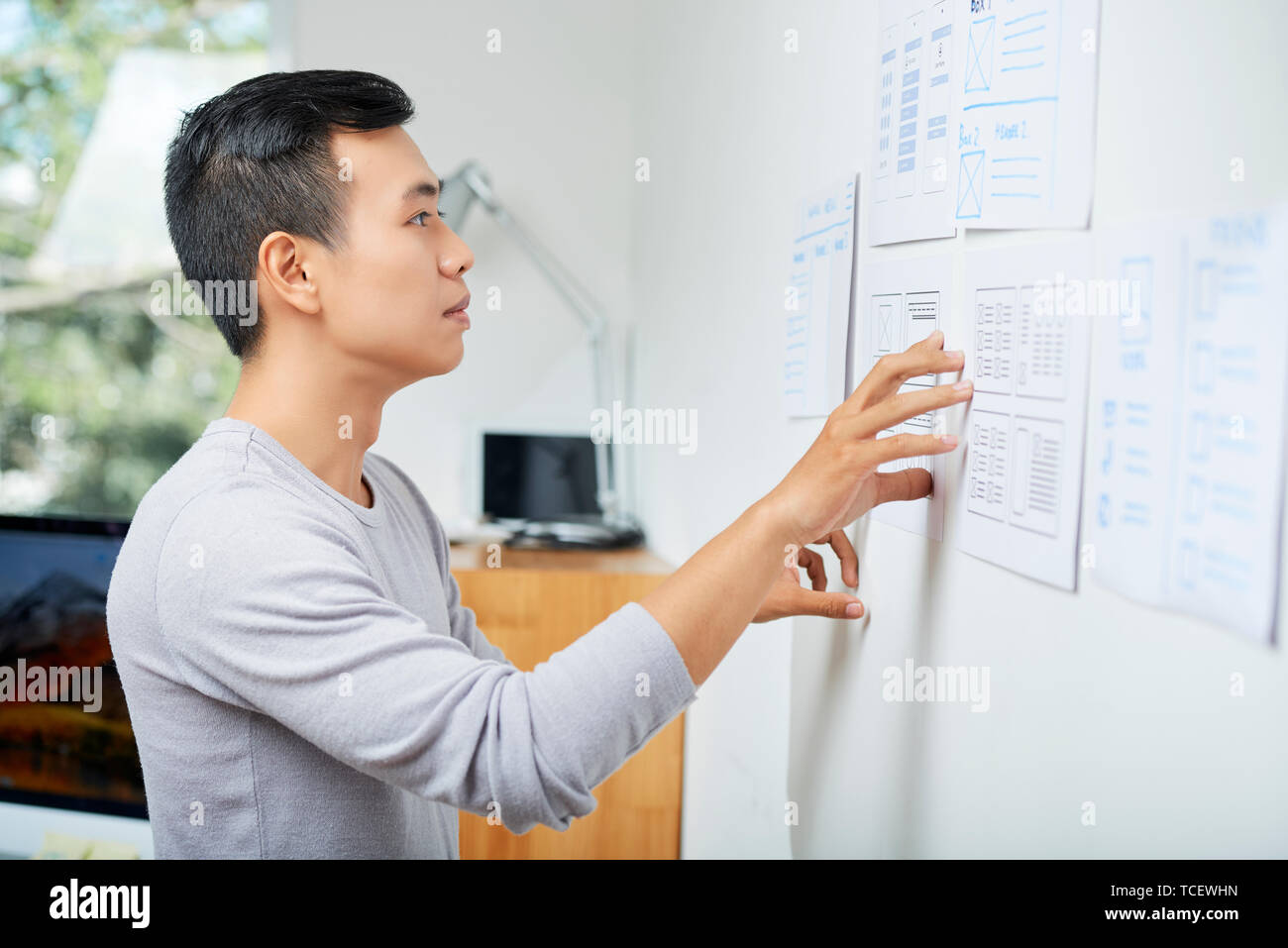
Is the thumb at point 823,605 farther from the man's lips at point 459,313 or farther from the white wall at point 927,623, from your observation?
the man's lips at point 459,313

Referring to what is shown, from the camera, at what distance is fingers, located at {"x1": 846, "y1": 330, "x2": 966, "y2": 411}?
0.78 m

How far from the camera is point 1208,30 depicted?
58 cm

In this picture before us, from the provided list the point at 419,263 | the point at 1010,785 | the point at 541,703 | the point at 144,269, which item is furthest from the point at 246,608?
the point at 144,269

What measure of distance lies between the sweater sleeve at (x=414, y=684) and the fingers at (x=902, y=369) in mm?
227

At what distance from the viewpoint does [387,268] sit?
36.4 inches

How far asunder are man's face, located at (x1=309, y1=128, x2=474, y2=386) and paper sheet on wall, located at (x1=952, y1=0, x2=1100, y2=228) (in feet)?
1.45

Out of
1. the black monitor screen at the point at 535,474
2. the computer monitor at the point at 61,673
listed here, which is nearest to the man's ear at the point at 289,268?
the computer monitor at the point at 61,673

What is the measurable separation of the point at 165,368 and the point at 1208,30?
9.91 ft

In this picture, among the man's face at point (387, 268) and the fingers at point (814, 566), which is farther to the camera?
the fingers at point (814, 566)

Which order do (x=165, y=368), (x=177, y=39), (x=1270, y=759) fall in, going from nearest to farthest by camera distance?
1. (x=1270, y=759)
2. (x=177, y=39)
3. (x=165, y=368)

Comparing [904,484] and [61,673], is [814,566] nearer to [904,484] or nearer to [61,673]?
[904,484]

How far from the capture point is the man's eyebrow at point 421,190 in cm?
94

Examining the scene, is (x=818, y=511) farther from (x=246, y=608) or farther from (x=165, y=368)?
(x=165, y=368)

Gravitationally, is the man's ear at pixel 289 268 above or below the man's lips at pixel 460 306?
above
